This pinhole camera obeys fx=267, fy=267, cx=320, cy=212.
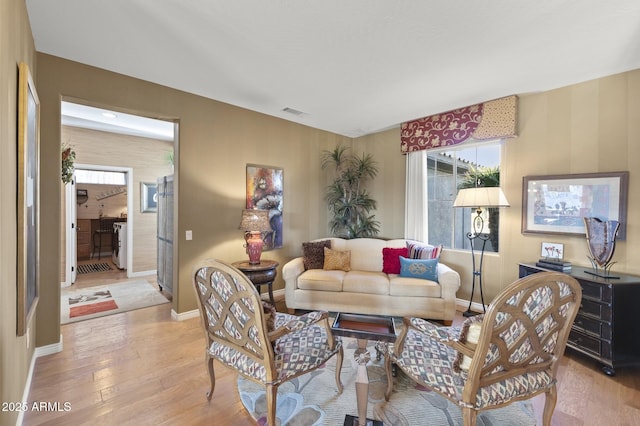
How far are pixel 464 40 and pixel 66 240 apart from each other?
21.0 ft

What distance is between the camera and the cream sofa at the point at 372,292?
315 cm

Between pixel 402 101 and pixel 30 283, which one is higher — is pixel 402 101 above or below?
above

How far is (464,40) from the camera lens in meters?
2.22

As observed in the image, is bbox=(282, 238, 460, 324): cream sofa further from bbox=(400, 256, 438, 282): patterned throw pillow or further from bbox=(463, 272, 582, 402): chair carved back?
bbox=(463, 272, 582, 402): chair carved back

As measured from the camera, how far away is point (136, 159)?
5.38 metres

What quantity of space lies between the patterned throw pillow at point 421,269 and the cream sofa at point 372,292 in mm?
69

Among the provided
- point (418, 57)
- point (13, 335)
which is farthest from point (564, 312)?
point (13, 335)

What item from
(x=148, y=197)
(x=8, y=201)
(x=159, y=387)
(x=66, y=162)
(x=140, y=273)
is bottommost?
(x=159, y=387)

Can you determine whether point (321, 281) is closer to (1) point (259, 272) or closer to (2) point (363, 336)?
(1) point (259, 272)

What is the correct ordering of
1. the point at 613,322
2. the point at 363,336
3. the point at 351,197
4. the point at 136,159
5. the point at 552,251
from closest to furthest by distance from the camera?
the point at 363,336 → the point at 613,322 → the point at 552,251 → the point at 351,197 → the point at 136,159

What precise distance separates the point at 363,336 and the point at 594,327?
2.20 meters

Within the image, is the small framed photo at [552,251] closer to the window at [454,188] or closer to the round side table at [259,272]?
the window at [454,188]

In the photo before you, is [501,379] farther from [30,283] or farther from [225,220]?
[225,220]

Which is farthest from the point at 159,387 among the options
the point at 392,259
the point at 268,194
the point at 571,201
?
the point at 571,201
